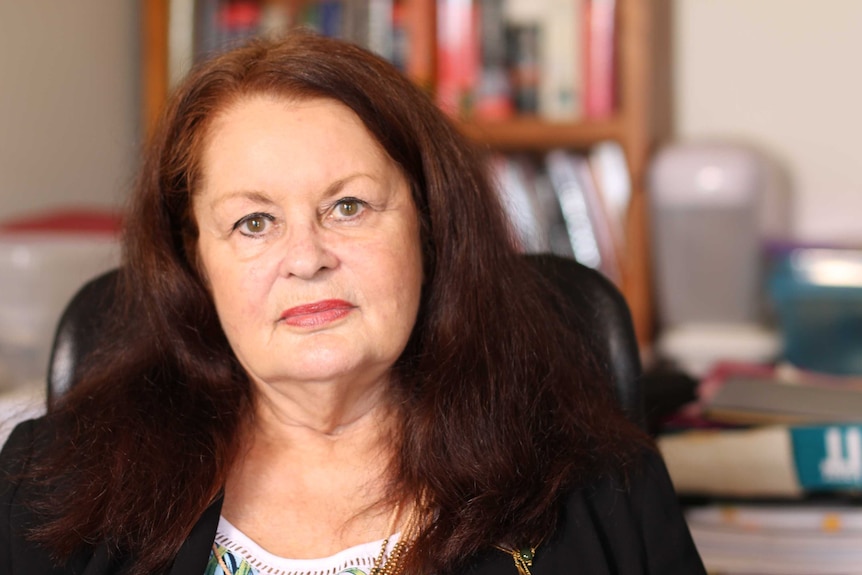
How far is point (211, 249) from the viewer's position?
48.7 inches

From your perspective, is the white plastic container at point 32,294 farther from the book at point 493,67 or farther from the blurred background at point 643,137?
the book at point 493,67

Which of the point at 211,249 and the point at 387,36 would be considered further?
the point at 387,36

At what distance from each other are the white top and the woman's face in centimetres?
18

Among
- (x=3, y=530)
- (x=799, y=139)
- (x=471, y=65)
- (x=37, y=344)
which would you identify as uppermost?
(x=471, y=65)

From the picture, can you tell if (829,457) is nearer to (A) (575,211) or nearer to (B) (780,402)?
(B) (780,402)

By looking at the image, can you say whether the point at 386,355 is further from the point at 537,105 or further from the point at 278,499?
the point at 537,105

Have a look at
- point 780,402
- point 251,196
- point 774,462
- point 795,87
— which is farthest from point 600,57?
point 251,196

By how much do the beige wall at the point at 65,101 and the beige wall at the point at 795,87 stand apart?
1300 mm

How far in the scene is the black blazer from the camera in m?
1.17

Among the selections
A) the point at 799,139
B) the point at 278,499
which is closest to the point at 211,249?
the point at 278,499

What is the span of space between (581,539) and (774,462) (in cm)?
42

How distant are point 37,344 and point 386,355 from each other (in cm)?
90

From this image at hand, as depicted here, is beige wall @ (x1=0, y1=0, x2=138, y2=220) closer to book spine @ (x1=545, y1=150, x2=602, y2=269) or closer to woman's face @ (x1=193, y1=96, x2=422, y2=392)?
book spine @ (x1=545, y1=150, x2=602, y2=269)

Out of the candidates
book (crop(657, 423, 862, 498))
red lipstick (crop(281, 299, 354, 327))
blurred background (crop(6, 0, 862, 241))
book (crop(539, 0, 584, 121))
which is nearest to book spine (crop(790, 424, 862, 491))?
book (crop(657, 423, 862, 498))
